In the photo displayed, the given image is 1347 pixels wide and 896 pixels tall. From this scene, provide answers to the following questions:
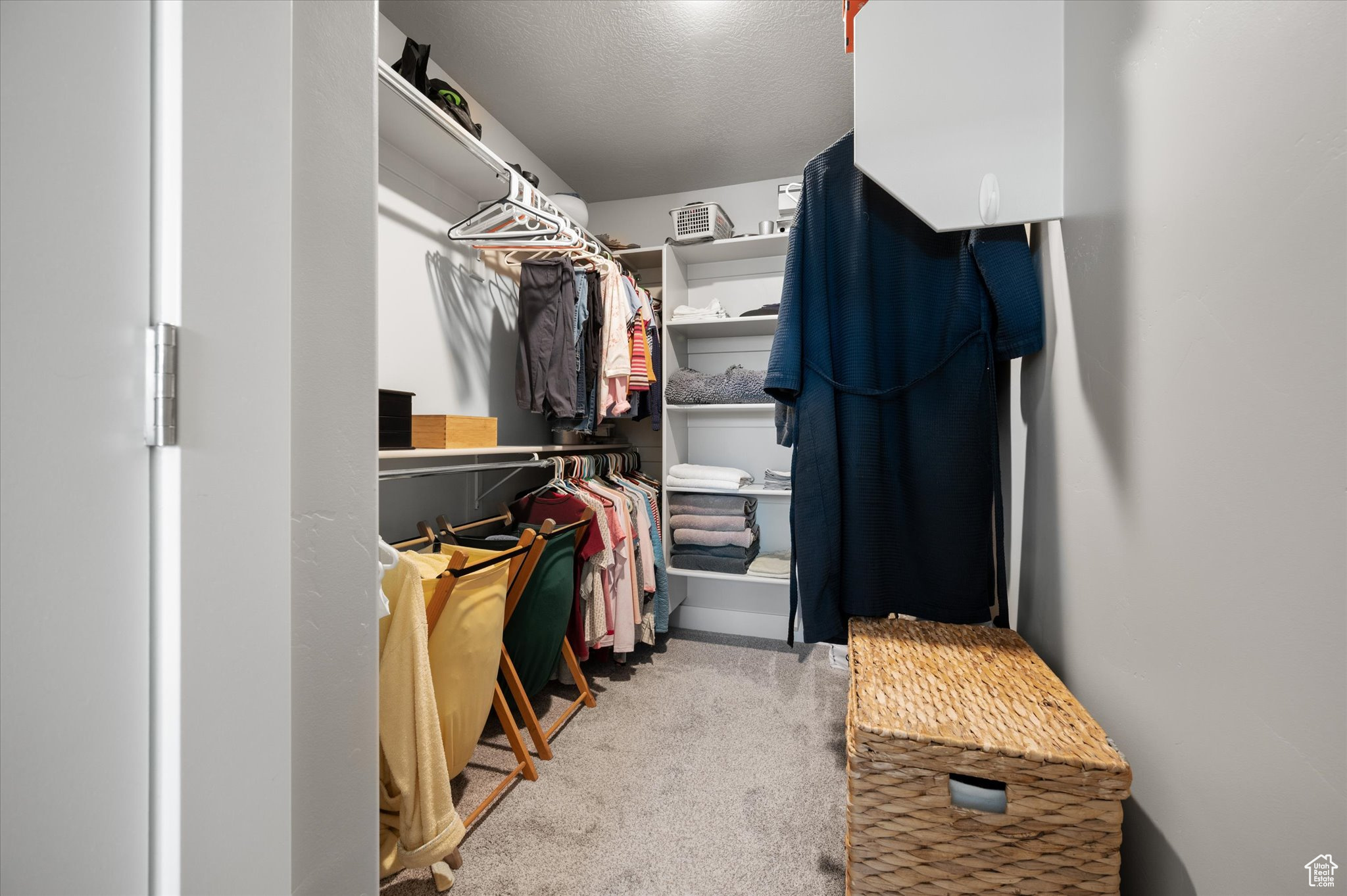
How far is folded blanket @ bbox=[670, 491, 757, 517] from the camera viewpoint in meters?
2.78

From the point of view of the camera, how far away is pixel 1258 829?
53 cm

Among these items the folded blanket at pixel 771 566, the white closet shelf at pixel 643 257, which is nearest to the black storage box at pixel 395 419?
the white closet shelf at pixel 643 257

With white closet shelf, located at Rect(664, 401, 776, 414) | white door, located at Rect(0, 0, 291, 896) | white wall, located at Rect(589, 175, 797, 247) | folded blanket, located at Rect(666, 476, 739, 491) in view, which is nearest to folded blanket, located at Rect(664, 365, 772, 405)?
white closet shelf, located at Rect(664, 401, 776, 414)

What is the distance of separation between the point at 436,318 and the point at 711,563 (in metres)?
1.73

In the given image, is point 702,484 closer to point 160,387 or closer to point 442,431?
point 442,431

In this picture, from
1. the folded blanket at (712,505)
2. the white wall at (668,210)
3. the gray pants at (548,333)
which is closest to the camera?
the gray pants at (548,333)

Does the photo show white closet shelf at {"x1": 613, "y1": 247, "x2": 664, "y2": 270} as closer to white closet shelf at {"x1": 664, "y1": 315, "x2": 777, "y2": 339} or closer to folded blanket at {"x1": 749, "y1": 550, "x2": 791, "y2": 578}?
white closet shelf at {"x1": 664, "y1": 315, "x2": 777, "y2": 339}

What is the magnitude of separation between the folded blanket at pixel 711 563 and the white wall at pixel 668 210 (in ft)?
6.46

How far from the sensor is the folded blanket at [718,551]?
276 cm

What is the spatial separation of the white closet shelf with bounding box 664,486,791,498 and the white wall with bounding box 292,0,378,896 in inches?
88.1

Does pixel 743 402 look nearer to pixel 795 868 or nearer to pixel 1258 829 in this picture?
pixel 795 868

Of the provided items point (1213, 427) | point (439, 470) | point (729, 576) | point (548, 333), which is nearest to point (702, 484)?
point (729, 576)

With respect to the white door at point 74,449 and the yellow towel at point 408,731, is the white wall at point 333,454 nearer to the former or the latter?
the white door at point 74,449

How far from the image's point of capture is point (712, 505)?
9.23 ft
